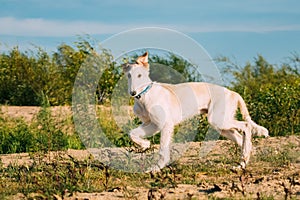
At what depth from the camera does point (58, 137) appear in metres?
11.3

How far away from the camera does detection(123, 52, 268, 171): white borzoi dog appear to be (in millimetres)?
8008

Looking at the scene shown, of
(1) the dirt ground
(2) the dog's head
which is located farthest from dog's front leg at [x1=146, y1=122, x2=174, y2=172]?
(2) the dog's head

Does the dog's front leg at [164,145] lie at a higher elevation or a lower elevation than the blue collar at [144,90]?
lower

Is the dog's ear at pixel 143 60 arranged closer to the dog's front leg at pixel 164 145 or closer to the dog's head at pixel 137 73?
the dog's head at pixel 137 73

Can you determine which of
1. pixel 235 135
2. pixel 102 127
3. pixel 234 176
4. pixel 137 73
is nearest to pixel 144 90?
pixel 137 73

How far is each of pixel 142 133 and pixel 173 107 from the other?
0.54m

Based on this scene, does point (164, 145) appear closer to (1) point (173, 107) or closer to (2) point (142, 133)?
(2) point (142, 133)

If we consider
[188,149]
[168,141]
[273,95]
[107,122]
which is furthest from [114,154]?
[273,95]

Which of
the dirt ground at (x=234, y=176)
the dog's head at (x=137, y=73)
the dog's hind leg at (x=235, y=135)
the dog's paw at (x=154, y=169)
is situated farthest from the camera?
the dog's hind leg at (x=235, y=135)

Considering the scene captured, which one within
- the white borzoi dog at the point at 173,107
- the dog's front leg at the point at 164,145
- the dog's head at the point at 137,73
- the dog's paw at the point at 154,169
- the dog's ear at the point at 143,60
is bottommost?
the dog's paw at the point at 154,169

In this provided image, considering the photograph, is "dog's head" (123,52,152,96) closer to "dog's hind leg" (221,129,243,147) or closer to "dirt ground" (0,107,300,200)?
"dirt ground" (0,107,300,200)

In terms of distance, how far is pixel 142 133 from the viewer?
8.24 meters

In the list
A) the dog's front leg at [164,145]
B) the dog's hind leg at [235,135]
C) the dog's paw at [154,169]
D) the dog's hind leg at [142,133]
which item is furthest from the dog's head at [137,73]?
the dog's hind leg at [235,135]

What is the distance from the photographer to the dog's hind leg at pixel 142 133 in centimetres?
819
